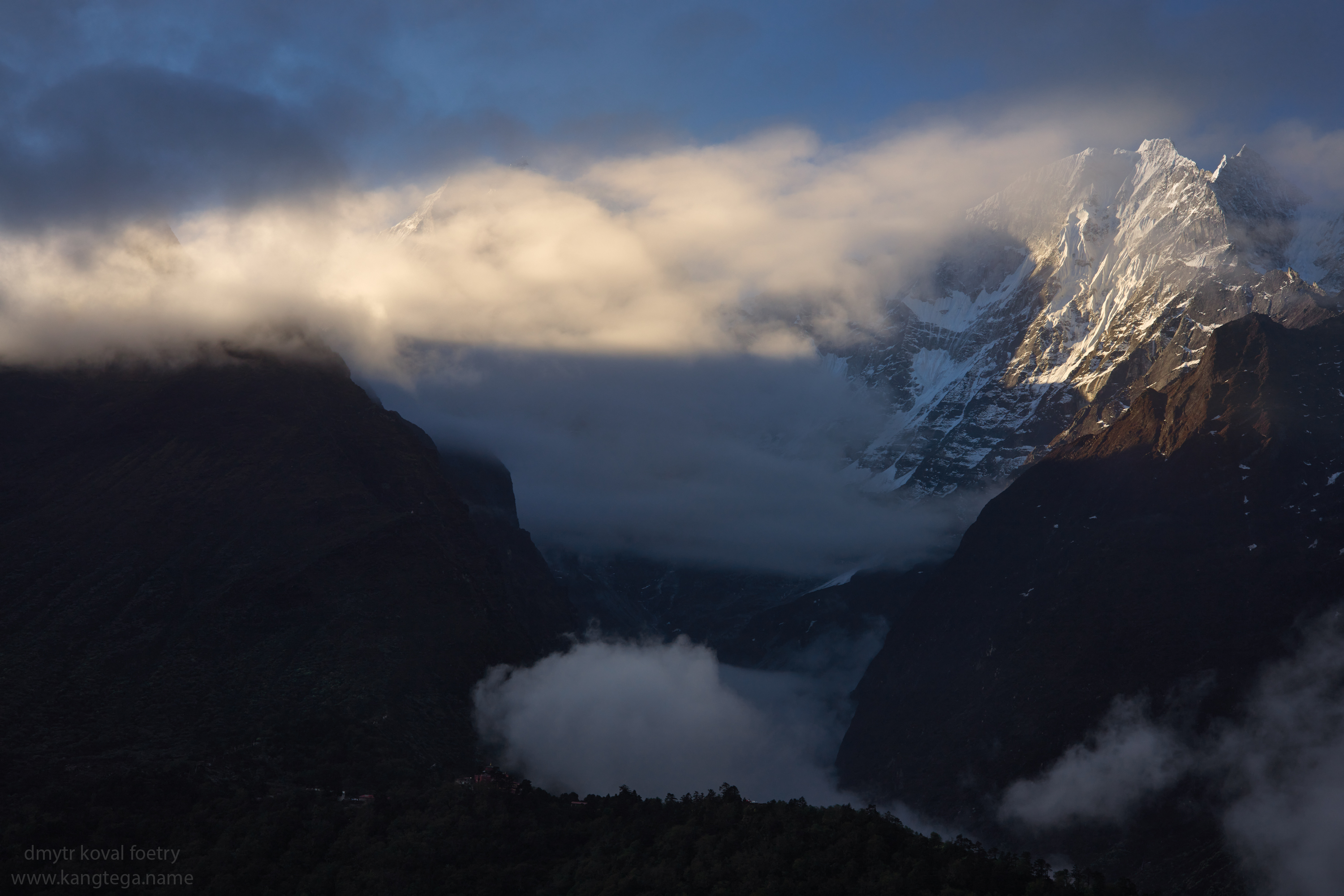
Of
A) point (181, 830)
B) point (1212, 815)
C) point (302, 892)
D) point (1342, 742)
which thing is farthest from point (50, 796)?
point (1342, 742)

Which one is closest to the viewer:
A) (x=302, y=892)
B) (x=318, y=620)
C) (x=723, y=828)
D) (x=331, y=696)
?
(x=302, y=892)

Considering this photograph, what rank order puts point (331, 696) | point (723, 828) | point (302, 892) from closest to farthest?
point (302, 892) → point (723, 828) → point (331, 696)

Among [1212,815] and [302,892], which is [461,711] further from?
[1212,815]

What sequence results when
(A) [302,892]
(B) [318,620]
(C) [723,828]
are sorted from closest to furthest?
1. (A) [302,892]
2. (C) [723,828]
3. (B) [318,620]

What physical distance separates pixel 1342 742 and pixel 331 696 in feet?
595

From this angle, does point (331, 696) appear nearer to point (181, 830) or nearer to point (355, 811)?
point (355, 811)

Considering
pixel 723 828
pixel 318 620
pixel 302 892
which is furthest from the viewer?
pixel 318 620

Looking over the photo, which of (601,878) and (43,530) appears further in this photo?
(43,530)

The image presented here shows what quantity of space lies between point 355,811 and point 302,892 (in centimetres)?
1889

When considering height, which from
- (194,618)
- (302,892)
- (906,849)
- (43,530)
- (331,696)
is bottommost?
(302,892)

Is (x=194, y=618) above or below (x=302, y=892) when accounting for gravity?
above

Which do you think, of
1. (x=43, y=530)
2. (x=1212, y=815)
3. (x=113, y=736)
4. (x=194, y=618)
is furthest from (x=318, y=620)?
(x=1212, y=815)

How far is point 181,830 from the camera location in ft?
466

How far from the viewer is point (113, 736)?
155 meters
